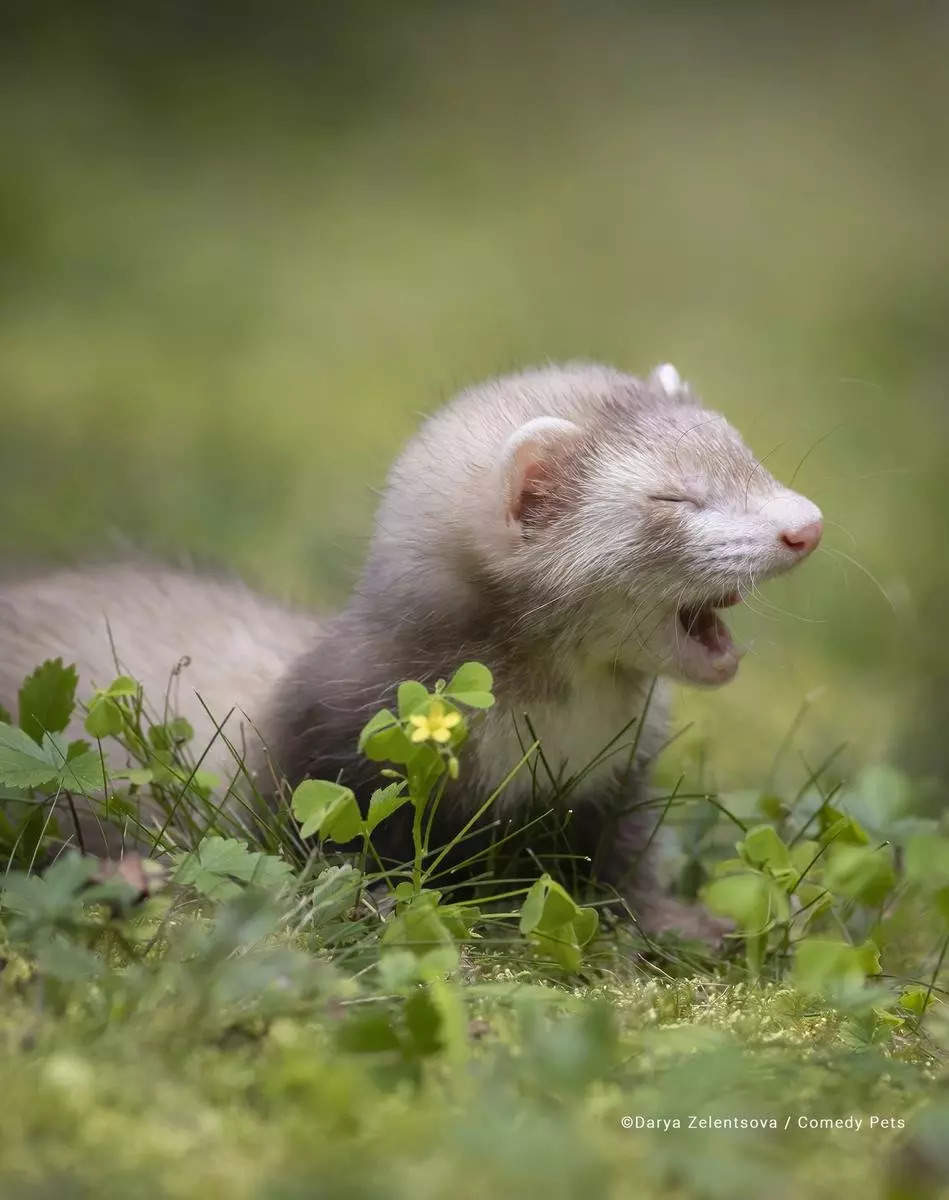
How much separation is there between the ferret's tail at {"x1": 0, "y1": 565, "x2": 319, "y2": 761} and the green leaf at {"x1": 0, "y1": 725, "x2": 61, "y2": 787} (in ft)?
1.69

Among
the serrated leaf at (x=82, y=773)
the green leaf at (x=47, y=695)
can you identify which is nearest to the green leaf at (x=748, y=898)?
the serrated leaf at (x=82, y=773)

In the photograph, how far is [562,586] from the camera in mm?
2412

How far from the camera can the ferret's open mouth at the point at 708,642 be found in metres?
2.46

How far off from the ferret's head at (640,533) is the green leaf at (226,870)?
2.15 ft

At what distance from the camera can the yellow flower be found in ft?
6.62

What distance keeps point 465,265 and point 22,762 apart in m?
6.67

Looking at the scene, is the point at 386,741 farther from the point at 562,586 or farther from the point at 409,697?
the point at 562,586

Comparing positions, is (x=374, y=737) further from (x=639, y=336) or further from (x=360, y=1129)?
(x=639, y=336)

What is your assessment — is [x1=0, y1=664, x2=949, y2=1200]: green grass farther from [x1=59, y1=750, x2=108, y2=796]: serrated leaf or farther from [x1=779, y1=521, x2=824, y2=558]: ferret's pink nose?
[x1=779, y1=521, x2=824, y2=558]: ferret's pink nose

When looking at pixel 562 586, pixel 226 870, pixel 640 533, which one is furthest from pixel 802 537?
pixel 226 870

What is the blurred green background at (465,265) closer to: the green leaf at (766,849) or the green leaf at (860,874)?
the green leaf at (766,849)

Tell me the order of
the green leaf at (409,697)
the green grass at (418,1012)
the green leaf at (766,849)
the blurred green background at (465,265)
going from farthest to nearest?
the blurred green background at (465,265) < the green leaf at (766,849) < the green leaf at (409,697) < the green grass at (418,1012)

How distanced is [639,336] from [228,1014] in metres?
6.08

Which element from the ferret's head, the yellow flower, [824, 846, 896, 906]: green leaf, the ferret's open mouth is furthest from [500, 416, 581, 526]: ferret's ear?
[824, 846, 896, 906]: green leaf
